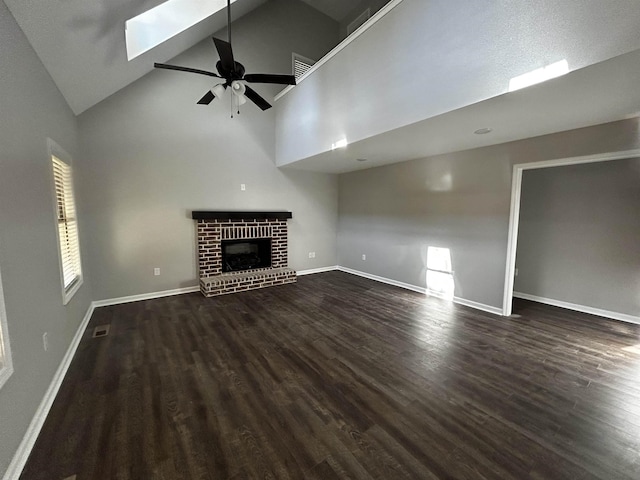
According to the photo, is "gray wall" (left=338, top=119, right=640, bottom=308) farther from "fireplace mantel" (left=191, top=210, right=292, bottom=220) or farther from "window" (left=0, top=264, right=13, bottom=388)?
"window" (left=0, top=264, right=13, bottom=388)

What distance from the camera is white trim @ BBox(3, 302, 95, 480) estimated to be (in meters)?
1.44

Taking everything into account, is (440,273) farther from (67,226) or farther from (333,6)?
(333,6)

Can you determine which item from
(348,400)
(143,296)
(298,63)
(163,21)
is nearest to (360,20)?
(298,63)

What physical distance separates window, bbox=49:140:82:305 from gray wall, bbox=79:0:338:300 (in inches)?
24.6

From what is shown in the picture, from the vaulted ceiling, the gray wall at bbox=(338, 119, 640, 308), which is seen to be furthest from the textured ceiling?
the gray wall at bbox=(338, 119, 640, 308)

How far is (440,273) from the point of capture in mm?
4414

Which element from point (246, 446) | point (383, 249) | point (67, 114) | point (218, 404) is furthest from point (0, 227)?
point (383, 249)

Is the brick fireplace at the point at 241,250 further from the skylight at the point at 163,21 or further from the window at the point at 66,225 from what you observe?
the skylight at the point at 163,21

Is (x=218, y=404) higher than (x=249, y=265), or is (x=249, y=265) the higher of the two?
(x=249, y=265)

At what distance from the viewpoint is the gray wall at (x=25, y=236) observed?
5.10 ft

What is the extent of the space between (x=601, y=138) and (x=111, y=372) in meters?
5.54

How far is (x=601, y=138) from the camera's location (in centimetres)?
298

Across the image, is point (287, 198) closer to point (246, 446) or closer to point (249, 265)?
point (249, 265)

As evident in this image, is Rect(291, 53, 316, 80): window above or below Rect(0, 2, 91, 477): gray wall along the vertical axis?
above
